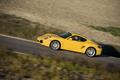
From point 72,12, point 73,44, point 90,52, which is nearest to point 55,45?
point 73,44

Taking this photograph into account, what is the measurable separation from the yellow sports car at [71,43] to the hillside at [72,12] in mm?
8231

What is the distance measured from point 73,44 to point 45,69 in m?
4.04

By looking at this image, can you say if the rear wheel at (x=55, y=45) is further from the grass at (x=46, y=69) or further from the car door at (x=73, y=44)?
the grass at (x=46, y=69)

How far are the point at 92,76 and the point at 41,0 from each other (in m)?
24.9

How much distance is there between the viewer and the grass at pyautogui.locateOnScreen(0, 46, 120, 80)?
5707mm

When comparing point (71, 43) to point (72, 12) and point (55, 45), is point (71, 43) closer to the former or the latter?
point (55, 45)

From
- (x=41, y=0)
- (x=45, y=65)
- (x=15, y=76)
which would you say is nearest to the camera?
(x=15, y=76)

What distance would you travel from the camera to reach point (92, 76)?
7.10 meters

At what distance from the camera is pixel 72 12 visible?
2727 cm

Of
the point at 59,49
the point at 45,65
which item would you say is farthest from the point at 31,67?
the point at 59,49

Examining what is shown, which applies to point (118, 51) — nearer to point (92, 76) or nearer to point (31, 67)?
point (92, 76)

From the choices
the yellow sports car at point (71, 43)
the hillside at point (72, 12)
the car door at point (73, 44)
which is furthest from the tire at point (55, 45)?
the hillside at point (72, 12)

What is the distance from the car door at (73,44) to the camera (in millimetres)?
9960

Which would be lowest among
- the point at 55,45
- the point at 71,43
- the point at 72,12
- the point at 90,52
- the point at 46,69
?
the point at 46,69
